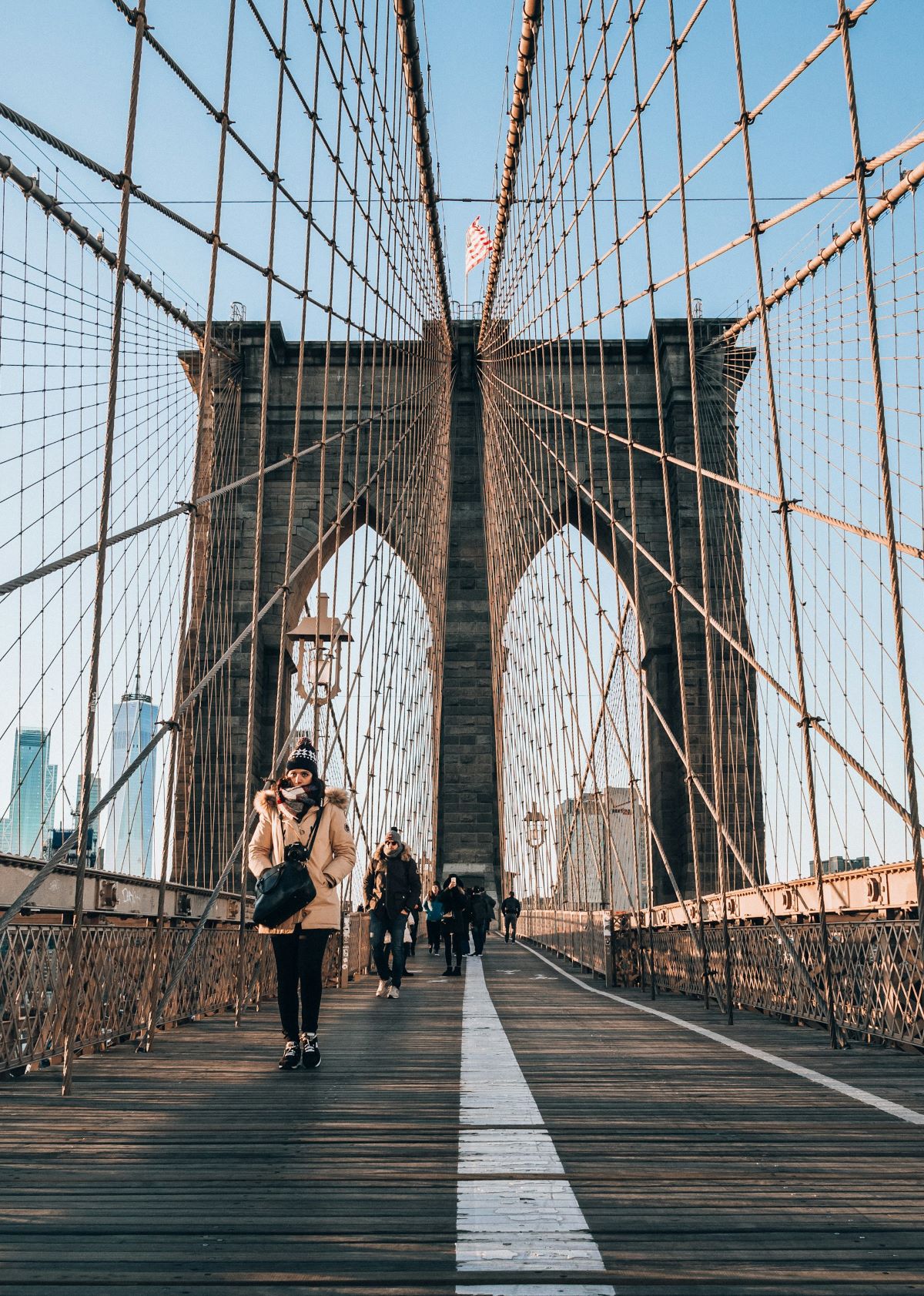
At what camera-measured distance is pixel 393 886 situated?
24.9 feet

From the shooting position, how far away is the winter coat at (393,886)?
7555 mm

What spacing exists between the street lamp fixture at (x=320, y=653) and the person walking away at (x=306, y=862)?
6.18 metres

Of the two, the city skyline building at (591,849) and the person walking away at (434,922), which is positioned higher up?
the city skyline building at (591,849)

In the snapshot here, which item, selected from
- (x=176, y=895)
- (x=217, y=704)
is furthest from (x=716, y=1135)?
(x=217, y=704)

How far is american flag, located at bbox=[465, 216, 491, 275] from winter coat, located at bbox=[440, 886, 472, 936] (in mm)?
14853

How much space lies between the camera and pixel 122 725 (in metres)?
14.6

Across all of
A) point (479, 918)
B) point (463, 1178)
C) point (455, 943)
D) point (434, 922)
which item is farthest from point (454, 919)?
point (463, 1178)

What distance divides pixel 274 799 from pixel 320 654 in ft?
25.5

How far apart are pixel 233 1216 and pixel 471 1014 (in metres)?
4.26

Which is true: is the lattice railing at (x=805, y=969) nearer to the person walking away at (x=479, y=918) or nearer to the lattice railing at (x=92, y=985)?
the lattice railing at (x=92, y=985)

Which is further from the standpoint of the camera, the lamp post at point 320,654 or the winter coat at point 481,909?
the winter coat at point 481,909

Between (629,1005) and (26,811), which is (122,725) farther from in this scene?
(629,1005)

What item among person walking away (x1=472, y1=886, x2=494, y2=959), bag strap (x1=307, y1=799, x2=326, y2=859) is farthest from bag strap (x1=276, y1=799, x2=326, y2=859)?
person walking away (x1=472, y1=886, x2=494, y2=959)

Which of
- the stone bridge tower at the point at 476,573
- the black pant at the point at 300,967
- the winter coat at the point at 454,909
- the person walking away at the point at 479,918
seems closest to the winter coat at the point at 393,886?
the winter coat at the point at 454,909
